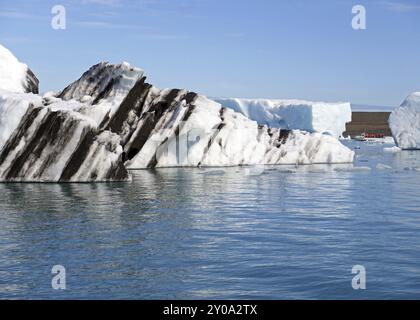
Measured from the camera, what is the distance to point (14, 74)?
42.4 meters

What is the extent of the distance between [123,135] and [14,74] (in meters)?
7.41

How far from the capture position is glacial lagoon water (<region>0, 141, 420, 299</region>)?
455 inches

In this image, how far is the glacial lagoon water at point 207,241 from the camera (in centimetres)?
1155

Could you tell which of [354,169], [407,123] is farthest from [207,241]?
[407,123]

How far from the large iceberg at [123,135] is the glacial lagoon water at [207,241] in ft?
5.00

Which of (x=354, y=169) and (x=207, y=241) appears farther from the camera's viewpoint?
(x=354, y=169)

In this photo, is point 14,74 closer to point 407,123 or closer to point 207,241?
point 207,241

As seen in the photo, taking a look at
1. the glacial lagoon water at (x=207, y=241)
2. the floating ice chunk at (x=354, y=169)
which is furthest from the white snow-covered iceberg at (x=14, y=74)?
the floating ice chunk at (x=354, y=169)

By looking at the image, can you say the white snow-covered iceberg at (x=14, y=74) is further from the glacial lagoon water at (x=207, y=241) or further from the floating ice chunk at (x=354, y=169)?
the floating ice chunk at (x=354, y=169)

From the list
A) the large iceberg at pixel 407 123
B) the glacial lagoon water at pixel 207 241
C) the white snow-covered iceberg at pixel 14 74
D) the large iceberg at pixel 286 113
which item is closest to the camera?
the glacial lagoon water at pixel 207 241

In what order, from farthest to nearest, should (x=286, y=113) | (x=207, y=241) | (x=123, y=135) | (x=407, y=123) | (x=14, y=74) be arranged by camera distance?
(x=286, y=113)
(x=407, y=123)
(x=14, y=74)
(x=123, y=135)
(x=207, y=241)

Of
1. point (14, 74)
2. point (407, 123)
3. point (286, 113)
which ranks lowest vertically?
point (407, 123)

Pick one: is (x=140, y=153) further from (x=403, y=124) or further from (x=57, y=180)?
(x=403, y=124)
